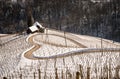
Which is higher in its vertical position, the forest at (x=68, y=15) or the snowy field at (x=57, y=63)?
the snowy field at (x=57, y=63)

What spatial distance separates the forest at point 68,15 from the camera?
4953 centimetres

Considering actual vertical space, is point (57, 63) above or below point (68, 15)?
above

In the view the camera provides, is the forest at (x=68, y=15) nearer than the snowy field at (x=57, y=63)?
No

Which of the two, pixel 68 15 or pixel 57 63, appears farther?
pixel 68 15

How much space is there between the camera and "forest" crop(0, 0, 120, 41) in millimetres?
49531

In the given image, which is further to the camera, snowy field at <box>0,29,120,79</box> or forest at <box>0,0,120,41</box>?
forest at <box>0,0,120,41</box>

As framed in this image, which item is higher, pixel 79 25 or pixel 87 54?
pixel 87 54

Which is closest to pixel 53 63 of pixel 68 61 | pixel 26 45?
pixel 68 61

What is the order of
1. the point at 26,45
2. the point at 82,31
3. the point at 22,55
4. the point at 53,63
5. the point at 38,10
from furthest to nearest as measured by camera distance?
the point at 38,10 < the point at 82,31 < the point at 26,45 < the point at 22,55 < the point at 53,63

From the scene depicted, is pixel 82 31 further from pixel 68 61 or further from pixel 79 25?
pixel 68 61

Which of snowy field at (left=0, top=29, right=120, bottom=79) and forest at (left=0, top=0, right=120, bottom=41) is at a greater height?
snowy field at (left=0, top=29, right=120, bottom=79)

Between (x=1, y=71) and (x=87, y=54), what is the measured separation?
4.22m

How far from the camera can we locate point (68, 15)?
171 feet

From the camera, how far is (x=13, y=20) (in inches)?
2050
